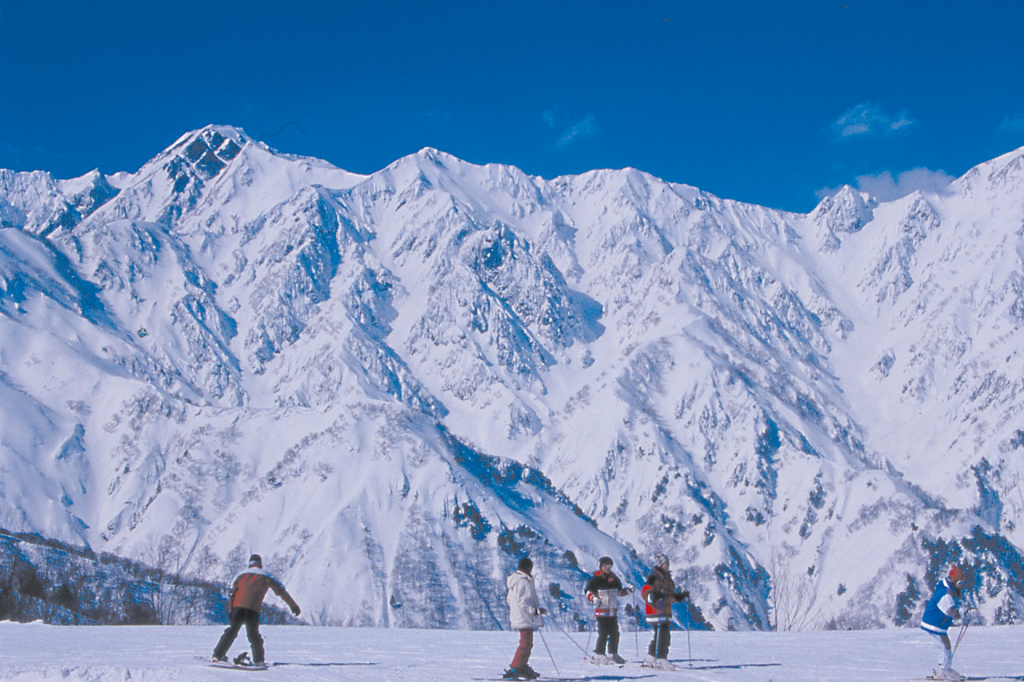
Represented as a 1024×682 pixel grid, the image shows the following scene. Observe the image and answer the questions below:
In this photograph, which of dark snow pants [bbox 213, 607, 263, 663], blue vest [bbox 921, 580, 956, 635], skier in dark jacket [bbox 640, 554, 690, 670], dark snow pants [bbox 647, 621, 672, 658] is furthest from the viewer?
dark snow pants [bbox 647, 621, 672, 658]

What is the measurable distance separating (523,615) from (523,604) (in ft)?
0.68

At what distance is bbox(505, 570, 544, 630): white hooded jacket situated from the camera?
17766 millimetres

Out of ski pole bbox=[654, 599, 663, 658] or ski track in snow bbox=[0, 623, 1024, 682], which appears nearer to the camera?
ski track in snow bbox=[0, 623, 1024, 682]

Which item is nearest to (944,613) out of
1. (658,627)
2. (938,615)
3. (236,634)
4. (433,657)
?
(938,615)

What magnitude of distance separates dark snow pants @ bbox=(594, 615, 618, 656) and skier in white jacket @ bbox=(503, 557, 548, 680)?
12.0 ft

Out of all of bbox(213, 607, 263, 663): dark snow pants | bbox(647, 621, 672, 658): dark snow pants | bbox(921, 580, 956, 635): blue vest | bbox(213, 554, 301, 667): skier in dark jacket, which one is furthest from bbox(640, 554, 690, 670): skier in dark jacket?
bbox(213, 607, 263, 663): dark snow pants

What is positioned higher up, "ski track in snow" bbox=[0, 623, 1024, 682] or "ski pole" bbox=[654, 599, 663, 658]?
"ski pole" bbox=[654, 599, 663, 658]

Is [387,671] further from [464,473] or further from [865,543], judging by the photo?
[865,543]

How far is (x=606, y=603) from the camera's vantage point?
20625mm

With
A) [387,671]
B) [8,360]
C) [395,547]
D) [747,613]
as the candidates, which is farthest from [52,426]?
[387,671]

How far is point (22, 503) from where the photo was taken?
168 metres

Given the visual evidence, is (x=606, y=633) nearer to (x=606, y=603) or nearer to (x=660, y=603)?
(x=606, y=603)

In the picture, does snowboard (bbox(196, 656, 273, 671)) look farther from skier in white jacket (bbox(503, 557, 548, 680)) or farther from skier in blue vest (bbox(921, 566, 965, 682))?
skier in blue vest (bbox(921, 566, 965, 682))

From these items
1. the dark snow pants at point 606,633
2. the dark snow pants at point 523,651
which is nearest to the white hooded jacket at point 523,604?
the dark snow pants at point 523,651
